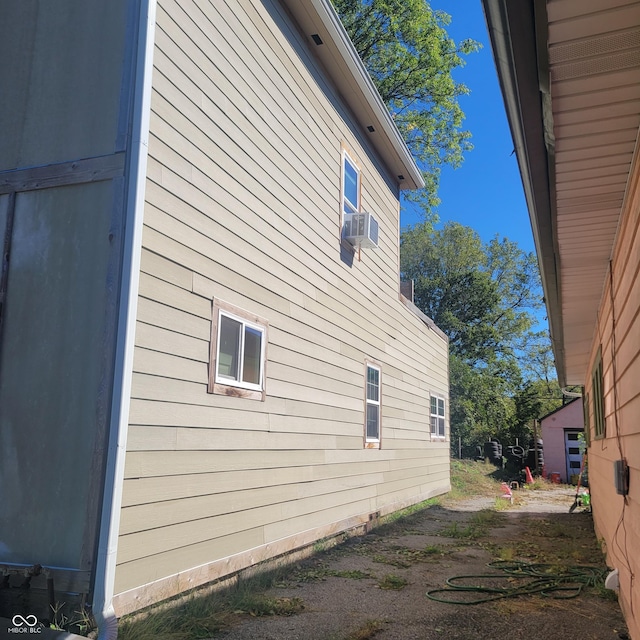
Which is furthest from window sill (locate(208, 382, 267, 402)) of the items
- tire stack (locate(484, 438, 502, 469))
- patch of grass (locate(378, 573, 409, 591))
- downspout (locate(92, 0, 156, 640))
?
tire stack (locate(484, 438, 502, 469))

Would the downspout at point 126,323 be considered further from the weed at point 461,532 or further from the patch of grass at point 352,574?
the weed at point 461,532

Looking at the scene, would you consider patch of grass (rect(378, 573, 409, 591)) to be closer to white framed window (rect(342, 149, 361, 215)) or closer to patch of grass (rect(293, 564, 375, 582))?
patch of grass (rect(293, 564, 375, 582))

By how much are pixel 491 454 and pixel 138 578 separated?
21.6 m

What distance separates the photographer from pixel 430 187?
880 inches

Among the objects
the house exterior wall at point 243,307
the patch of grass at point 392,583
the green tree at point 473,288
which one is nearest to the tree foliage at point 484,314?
the green tree at point 473,288

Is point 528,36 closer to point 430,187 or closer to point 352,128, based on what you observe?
point 352,128

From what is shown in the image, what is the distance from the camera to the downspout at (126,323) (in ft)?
12.2

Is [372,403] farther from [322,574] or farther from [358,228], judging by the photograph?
[322,574]

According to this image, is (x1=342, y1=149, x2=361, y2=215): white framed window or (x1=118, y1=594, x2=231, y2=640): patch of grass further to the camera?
(x1=342, y1=149, x2=361, y2=215): white framed window

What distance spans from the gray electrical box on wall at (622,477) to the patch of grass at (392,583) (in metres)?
2.38

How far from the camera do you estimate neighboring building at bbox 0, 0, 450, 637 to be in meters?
3.97

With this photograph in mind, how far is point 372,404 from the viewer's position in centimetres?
924

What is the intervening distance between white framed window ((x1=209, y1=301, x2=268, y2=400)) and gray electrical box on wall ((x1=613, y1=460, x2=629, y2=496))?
10.2ft

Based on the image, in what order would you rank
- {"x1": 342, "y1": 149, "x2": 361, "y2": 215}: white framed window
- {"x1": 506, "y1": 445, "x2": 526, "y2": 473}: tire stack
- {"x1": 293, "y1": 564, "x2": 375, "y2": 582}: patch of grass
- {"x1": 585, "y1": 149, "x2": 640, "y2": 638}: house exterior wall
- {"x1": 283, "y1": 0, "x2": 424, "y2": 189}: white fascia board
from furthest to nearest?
{"x1": 506, "y1": 445, "x2": 526, "y2": 473}: tire stack → {"x1": 342, "y1": 149, "x2": 361, "y2": 215}: white framed window → {"x1": 283, "y1": 0, "x2": 424, "y2": 189}: white fascia board → {"x1": 293, "y1": 564, "x2": 375, "y2": 582}: patch of grass → {"x1": 585, "y1": 149, "x2": 640, "y2": 638}: house exterior wall
